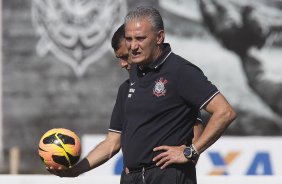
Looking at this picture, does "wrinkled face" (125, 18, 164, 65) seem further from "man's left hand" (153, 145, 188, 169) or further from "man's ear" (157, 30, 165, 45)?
"man's left hand" (153, 145, 188, 169)

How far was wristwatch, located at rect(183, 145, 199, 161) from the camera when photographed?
14.8 feet

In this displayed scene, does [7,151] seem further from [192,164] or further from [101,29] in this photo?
[192,164]

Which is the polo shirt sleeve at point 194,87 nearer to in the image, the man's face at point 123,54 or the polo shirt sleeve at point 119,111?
the polo shirt sleeve at point 119,111

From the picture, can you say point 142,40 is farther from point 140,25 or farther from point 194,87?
point 194,87

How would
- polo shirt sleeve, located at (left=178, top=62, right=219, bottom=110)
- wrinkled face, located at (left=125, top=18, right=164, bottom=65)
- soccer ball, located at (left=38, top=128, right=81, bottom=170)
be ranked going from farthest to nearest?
soccer ball, located at (left=38, top=128, right=81, bottom=170), wrinkled face, located at (left=125, top=18, right=164, bottom=65), polo shirt sleeve, located at (left=178, top=62, right=219, bottom=110)

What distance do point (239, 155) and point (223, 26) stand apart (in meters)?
1.82

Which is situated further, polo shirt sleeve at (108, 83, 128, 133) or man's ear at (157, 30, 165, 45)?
polo shirt sleeve at (108, 83, 128, 133)

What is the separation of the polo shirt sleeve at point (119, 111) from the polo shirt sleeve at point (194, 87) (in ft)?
1.74

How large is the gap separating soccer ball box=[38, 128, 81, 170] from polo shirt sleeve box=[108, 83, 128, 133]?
0.34 m

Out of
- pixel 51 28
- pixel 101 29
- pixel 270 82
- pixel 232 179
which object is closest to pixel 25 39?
pixel 51 28

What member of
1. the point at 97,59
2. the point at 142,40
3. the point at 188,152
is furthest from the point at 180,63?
the point at 97,59

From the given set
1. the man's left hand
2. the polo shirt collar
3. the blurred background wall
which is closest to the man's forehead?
the polo shirt collar

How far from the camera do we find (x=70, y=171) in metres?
4.95

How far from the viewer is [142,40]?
4.58 meters
